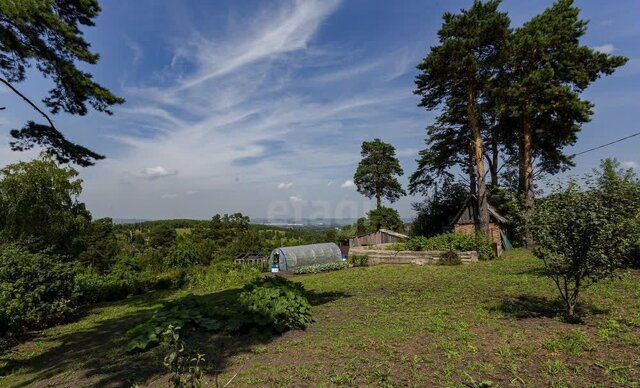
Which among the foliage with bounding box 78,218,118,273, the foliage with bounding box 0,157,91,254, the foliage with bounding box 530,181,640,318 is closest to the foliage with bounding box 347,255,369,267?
the foliage with bounding box 530,181,640,318

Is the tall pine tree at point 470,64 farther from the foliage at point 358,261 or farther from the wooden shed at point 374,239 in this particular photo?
the wooden shed at point 374,239

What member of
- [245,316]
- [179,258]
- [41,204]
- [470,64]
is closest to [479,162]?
[470,64]

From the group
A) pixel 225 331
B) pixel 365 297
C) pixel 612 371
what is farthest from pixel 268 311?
pixel 612 371

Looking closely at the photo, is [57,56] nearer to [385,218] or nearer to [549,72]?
[549,72]

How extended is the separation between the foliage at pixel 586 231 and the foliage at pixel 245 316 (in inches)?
214

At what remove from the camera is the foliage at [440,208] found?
36.0m

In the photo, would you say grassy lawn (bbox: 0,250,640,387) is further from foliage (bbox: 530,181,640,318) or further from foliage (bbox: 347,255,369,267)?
foliage (bbox: 347,255,369,267)

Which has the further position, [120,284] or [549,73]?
[549,73]

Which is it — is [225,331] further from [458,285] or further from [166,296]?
[166,296]

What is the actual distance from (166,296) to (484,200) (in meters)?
20.5

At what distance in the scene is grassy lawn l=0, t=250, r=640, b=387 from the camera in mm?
5082

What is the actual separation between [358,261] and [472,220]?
12.2 metres

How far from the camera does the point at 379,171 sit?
47.4 m

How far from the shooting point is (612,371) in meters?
4.86
